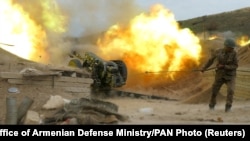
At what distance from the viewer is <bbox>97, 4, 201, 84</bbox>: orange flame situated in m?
28.0

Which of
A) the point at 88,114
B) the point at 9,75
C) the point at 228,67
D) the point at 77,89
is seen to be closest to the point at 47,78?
the point at 9,75

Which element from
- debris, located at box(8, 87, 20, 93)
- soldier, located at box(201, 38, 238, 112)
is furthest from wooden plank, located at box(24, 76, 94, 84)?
soldier, located at box(201, 38, 238, 112)

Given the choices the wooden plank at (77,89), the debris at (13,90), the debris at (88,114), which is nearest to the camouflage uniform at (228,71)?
the debris at (88,114)

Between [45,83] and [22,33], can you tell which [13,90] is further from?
[22,33]

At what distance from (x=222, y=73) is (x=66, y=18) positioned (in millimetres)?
16470

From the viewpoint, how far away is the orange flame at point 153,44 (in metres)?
28.0

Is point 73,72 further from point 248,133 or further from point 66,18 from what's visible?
point 66,18

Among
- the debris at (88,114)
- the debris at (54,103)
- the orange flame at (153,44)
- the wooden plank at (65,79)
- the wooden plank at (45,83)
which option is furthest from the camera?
the orange flame at (153,44)

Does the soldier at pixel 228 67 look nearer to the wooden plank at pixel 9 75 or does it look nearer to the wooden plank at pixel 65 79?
the wooden plank at pixel 65 79

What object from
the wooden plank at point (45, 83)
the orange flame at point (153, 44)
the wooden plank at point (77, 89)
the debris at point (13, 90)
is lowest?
the wooden plank at point (77, 89)

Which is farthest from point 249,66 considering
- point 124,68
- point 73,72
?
point 73,72

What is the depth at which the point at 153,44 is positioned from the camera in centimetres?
2825

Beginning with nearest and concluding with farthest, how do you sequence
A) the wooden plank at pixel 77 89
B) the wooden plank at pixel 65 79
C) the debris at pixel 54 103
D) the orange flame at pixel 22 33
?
the debris at pixel 54 103 < the wooden plank at pixel 65 79 < the wooden plank at pixel 77 89 < the orange flame at pixel 22 33

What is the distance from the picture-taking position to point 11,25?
894 inches
